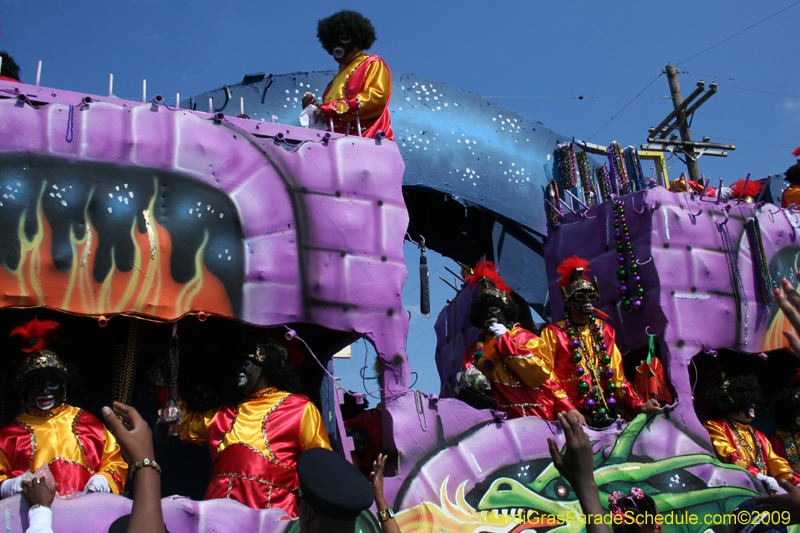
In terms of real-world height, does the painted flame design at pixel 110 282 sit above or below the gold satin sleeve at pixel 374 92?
below

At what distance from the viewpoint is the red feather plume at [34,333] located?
16.0 ft

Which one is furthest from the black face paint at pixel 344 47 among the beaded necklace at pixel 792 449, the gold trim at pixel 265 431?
the beaded necklace at pixel 792 449

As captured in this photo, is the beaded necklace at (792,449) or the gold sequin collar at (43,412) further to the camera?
the beaded necklace at (792,449)

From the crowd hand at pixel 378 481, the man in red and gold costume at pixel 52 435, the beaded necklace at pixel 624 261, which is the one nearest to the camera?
the crowd hand at pixel 378 481

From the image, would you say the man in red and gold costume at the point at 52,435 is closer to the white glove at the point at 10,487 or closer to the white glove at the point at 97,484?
the white glove at the point at 97,484

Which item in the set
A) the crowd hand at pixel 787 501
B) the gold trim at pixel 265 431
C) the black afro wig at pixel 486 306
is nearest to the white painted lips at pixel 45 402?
the gold trim at pixel 265 431

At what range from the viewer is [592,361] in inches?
243

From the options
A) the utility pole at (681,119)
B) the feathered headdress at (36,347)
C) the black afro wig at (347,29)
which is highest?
the utility pole at (681,119)

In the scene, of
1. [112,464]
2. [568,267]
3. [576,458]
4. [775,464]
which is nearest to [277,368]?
[112,464]

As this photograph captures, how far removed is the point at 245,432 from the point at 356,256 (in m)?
1.45

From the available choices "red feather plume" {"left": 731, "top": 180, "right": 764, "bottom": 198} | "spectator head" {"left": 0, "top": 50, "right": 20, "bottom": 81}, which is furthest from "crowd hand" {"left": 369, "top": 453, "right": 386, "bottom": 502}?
"red feather plume" {"left": 731, "top": 180, "right": 764, "bottom": 198}

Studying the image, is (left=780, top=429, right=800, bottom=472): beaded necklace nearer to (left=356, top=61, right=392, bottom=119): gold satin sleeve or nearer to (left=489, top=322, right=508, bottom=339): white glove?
(left=489, top=322, right=508, bottom=339): white glove

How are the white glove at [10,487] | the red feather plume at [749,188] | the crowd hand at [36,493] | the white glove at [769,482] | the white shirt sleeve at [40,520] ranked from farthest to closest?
the red feather plume at [749,188] < the white glove at [769,482] < the white glove at [10,487] < the crowd hand at [36,493] < the white shirt sleeve at [40,520]

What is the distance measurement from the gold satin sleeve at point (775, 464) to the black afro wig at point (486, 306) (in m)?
2.45
